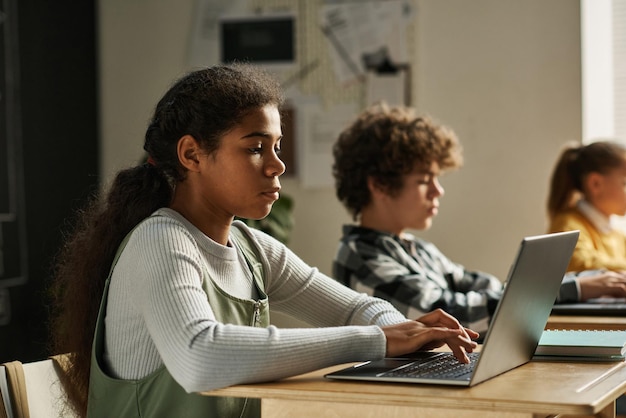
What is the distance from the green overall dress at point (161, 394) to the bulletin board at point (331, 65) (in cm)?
235

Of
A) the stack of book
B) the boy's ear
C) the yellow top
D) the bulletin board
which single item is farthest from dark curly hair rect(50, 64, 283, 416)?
the bulletin board

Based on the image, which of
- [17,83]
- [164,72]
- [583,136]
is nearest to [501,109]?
[583,136]

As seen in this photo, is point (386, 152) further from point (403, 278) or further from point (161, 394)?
point (161, 394)

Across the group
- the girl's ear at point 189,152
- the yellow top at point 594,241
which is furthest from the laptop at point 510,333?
the yellow top at point 594,241

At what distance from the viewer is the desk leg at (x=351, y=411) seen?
118 cm

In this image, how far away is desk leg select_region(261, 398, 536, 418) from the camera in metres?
1.18

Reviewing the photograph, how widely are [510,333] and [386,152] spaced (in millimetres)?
1341

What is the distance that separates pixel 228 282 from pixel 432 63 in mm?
2375

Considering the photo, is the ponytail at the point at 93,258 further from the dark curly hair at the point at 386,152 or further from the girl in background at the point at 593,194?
the girl in background at the point at 593,194

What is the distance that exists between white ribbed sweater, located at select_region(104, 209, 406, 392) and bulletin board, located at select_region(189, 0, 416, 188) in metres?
2.23

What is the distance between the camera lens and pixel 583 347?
1.50m

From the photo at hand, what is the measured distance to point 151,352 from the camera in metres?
1.43

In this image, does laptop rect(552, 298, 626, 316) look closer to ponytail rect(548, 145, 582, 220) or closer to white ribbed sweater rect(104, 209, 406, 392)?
white ribbed sweater rect(104, 209, 406, 392)

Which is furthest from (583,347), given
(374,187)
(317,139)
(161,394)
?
(317,139)
